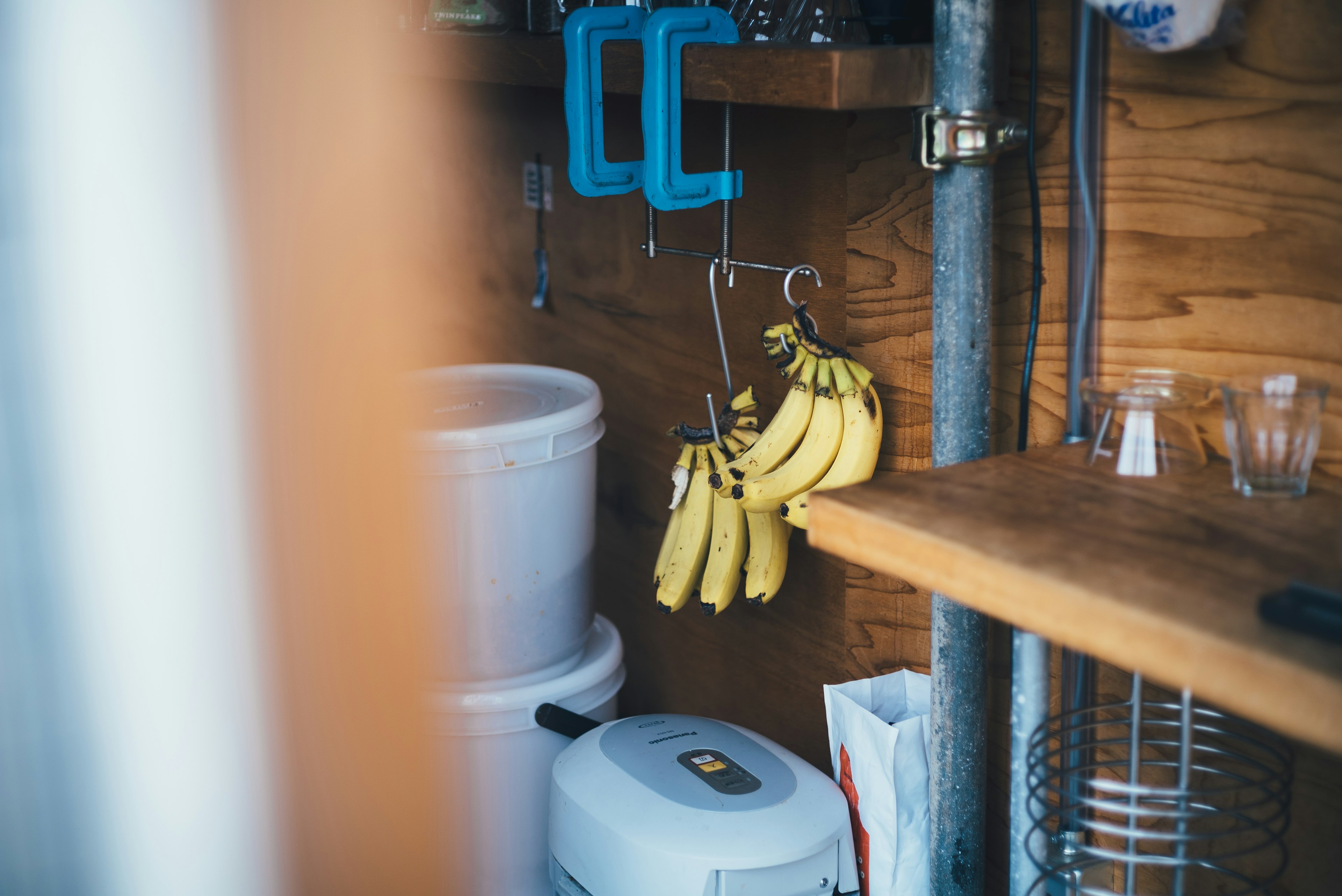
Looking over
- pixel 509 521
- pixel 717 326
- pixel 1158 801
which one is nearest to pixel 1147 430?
pixel 1158 801

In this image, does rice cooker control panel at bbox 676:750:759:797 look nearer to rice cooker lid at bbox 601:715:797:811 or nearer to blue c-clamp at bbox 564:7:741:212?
rice cooker lid at bbox 601:715:797:811

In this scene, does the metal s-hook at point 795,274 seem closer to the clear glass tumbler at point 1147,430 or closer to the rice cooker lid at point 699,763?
the clear glass tumbler at point 1147,430

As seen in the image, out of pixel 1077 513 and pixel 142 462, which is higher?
pixel 142 462

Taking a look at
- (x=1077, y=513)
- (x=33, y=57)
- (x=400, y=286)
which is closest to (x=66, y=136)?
(x=33, y=57)

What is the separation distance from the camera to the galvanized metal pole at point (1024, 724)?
89 cm

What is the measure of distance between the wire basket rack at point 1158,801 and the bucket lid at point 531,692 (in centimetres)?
60

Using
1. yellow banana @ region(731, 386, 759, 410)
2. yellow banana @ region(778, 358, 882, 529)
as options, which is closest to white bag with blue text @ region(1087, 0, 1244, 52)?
yellow banana @ region(778, 358, 882, 529)

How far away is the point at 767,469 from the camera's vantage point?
1194 mm

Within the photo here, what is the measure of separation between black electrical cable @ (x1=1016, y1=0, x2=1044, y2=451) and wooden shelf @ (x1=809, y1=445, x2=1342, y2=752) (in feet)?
0.64

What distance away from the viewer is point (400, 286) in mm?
518

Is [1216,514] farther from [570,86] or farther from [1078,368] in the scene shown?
[570,86]

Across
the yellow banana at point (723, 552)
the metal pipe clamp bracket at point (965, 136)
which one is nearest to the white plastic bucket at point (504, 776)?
the yellow banana at point (723, 552)

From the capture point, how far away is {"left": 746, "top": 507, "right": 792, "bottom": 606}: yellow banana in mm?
1302

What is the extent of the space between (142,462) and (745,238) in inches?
43.0
